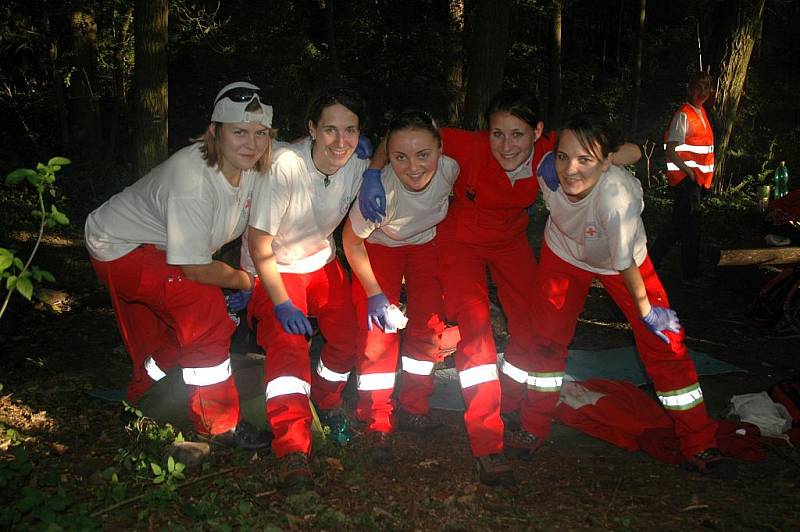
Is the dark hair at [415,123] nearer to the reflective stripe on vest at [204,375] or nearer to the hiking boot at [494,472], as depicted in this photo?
the reflective stripe on vest at [204,375]

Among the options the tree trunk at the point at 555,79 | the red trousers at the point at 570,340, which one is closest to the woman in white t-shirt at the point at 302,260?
the red trousers at the point at 570,340

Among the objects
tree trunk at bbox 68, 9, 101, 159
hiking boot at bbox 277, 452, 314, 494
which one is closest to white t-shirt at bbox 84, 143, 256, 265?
hiking boot at bbox 277, 452, 314, 494

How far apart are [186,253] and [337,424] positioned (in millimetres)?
1202

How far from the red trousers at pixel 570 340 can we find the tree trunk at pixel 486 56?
432 centimetres

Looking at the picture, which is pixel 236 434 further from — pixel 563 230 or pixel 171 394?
pixel 563 230

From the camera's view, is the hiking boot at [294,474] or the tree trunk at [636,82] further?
the tree trunk at [636,82]

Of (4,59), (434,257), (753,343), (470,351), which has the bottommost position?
(753,343)

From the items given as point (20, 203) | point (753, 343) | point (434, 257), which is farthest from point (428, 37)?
point (434, 257)

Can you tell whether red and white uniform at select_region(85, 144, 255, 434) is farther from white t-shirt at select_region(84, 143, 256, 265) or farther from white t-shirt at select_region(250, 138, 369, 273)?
white t-shirt at select_region(250, 138, 369, 273)

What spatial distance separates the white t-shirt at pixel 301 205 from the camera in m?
3.47

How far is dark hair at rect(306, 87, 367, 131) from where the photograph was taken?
3533mm

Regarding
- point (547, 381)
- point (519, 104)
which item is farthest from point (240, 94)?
point (547, 381)

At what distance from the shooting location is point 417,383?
406cm

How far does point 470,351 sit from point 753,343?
314 centimetres
